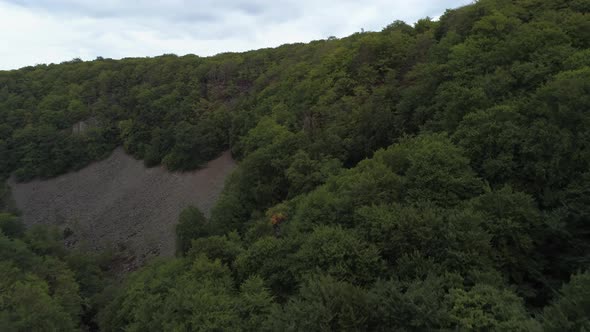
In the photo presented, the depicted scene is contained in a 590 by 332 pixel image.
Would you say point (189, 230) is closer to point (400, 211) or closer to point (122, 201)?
point (400, 211)

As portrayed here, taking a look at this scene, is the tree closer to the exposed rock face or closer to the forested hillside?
the forested hillside

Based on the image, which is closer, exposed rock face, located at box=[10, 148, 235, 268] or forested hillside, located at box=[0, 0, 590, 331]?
forested hillside, located at box=[0, 0, 590, 331]

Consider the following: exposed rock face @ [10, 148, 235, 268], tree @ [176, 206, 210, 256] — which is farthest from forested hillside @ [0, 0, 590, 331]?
exposed rock face @ [10, 148, 235, 268]

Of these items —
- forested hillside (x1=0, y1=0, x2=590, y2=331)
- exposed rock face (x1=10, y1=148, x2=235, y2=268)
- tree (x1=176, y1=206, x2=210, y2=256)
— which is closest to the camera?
forested hillside (x1=0, y1=0, x2=590, y2=331)

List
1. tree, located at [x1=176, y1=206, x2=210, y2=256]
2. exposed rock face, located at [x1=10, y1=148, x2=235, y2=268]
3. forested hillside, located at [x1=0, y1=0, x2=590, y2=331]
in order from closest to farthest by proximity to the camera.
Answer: forested hillside, located at [x1=0, y1=0, x2=590, y2=331] < tree, located at [x1=176, y1=206, x2=210, y2=256] < exposed rock face, located at [x1=10, y1=148, x2=235, y2=268]

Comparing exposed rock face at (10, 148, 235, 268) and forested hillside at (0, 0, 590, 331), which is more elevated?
forested hillside at (0, 0, 590, 331)

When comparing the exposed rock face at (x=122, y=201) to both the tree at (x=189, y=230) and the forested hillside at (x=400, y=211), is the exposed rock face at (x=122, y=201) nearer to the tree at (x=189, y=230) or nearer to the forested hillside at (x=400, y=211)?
the forested hillside at (x=400, y=211)
